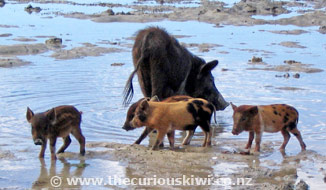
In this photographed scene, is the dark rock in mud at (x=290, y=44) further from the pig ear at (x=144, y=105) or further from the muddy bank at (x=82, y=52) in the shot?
the pig ear at (x=144, y=105)

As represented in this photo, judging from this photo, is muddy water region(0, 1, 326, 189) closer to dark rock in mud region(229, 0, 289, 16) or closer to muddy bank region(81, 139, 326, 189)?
muddy bank region(81, 139, 326, 189)

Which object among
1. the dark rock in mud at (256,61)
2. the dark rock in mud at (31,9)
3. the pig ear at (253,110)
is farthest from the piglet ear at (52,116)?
the dark rock in mud at (31,9)

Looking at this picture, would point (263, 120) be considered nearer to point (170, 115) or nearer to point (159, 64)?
point (170, 115)

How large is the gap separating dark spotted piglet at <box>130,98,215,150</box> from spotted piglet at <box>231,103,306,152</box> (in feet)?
1.61

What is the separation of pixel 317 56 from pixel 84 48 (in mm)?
6045

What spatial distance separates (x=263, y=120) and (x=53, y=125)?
276cm

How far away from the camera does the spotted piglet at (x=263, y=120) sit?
891 cm

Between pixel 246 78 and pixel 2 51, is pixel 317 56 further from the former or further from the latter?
pixel 2 51

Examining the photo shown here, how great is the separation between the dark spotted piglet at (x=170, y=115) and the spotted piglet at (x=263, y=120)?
1.61ft

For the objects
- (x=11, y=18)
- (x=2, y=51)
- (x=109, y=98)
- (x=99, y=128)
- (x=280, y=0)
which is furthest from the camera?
(x=280, y=0)

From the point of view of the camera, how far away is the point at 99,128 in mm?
10500

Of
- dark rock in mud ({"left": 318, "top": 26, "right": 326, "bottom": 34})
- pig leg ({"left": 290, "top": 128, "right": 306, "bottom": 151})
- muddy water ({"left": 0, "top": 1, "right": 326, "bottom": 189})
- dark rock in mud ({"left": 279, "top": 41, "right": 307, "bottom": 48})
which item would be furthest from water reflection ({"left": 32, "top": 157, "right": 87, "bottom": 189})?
dark rock in mud ({"left": 318, "top": 26, "right": 326, "bottom": 34})

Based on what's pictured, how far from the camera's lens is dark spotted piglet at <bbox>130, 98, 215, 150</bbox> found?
8961mm

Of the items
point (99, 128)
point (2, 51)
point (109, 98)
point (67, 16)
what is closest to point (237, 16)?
point (67, 16)
